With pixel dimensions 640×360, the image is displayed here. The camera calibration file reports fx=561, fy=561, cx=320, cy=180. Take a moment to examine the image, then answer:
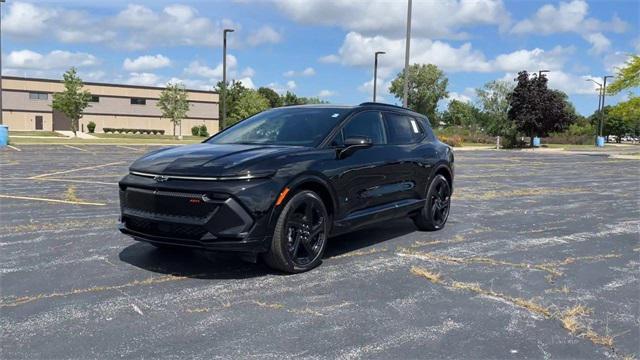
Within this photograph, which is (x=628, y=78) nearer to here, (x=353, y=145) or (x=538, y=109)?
(x=538, y=109)

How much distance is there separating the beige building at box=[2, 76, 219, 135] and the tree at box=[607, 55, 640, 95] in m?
52.8

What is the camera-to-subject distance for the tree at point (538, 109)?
46.9 meters

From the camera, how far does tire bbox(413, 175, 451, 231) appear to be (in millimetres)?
7465

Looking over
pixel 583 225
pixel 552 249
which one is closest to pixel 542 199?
pixel 583 225

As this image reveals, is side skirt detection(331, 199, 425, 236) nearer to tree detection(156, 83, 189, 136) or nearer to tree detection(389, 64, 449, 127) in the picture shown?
tree detection(156, 83, 189, 136)

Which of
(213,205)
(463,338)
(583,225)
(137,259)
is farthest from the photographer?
(583,225)

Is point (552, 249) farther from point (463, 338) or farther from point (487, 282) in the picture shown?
point (463, 338)

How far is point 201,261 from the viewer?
5.64 meters

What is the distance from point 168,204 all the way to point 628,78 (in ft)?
125

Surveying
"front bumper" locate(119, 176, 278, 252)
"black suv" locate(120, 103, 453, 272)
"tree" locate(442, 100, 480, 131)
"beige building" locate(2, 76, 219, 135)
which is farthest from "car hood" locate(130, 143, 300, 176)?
"tree" locate(442, 100, 480, 131)

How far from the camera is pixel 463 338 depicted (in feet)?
12.6

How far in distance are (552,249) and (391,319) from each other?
3.39m

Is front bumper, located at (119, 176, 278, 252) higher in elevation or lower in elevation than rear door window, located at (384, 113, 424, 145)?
lower

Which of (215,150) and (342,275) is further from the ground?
(215,150)
